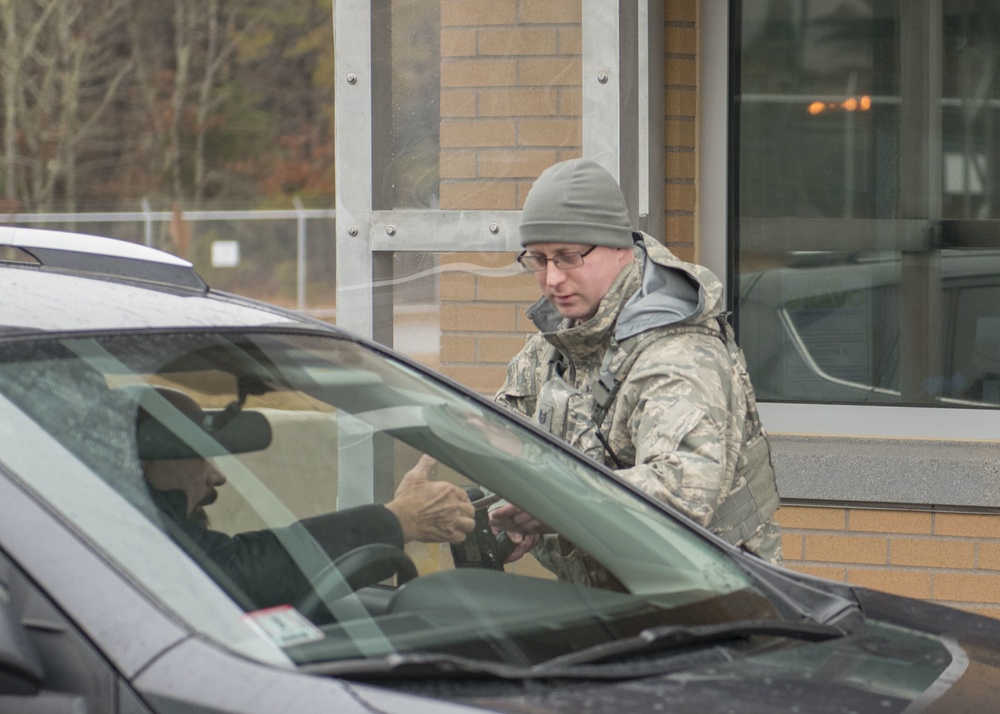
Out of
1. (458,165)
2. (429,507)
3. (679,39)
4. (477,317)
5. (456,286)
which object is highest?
(679,39)

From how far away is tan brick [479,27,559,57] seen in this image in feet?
14.1

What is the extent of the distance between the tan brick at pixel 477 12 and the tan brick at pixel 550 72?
165 mm

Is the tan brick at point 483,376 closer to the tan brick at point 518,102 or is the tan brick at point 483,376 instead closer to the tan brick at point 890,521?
the tan brick at point 518,102

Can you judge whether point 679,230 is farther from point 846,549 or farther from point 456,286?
point 846,549

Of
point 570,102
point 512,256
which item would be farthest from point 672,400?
point 570,102

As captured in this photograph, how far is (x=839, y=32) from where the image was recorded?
4754 millimetres

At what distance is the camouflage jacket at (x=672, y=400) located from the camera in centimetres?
262

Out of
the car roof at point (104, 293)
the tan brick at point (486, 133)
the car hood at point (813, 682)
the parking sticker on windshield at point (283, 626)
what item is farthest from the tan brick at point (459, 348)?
the parking sticker on windshield at point (283, 626)

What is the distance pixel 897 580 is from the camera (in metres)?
4.51

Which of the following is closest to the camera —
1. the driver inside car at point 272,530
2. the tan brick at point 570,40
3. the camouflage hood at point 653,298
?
the driver inside car at point 272,530

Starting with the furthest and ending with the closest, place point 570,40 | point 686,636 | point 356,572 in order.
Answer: point 570,40 → point 356,572 → point 686,636

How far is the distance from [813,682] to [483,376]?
285 centimetres

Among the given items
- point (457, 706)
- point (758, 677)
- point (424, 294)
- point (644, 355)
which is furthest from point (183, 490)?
point (424, 294)

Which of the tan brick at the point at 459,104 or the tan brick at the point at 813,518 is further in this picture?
the tan brick at the point at 813,518
